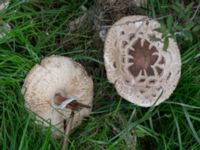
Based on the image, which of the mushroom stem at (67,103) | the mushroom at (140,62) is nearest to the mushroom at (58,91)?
the mushroom stem at (67,103)

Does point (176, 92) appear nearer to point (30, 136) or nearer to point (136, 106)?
point (136, 106)

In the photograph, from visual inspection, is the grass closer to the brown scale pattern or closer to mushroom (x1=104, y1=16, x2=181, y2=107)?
mushroom (x1=104, y1=16, x2=181, y2=107)

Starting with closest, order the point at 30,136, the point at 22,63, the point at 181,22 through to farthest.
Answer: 1. the point at 30,136
2. the point at 22,63
3. the point at 181,22

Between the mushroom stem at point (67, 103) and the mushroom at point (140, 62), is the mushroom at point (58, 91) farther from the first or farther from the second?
the mushroom at point (140, 62)

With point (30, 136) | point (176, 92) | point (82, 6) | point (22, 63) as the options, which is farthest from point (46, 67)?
point (176, 92)

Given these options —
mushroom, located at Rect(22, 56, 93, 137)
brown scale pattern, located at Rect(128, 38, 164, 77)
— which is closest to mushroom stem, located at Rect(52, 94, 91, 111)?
mushroom, located at Rect(22, 56, 93, 137)
